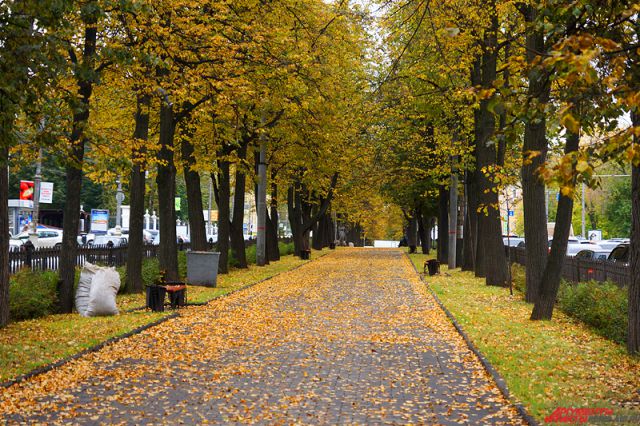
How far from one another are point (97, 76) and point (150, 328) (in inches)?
195

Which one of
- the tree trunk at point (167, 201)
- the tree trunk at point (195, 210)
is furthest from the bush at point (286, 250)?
the tree trunk at point (167, 201)

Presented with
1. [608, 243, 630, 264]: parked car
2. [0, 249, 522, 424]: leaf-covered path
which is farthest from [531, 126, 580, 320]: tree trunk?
[608, 243, 630, 264]: parked car

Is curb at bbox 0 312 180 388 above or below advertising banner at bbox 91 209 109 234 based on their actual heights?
below

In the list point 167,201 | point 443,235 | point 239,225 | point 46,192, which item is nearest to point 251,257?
point 239,225

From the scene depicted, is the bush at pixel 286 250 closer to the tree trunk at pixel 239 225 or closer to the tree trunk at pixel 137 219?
the tree trunk at pixel 239 225

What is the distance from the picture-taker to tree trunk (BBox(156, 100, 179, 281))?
22203mm

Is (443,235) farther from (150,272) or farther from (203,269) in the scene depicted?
(150,272)

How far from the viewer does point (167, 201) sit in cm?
2288

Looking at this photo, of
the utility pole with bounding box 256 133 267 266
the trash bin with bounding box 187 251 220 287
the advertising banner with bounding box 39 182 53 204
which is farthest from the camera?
the advertising banner with bounding box 39 182 53 204

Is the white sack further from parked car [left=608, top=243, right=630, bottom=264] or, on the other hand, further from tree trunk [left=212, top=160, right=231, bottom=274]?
parked car [left=608, top=243, right=630, bottom=264]

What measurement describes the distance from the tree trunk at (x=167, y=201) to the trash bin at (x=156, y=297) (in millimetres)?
5422

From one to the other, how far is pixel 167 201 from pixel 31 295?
773 centimetres

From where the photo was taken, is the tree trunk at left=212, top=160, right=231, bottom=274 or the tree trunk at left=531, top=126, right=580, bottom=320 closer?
the tree trunk at left=531, top=126, right=580, bottom=320

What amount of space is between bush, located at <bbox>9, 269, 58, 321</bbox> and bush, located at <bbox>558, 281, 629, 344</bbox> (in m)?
10.7
